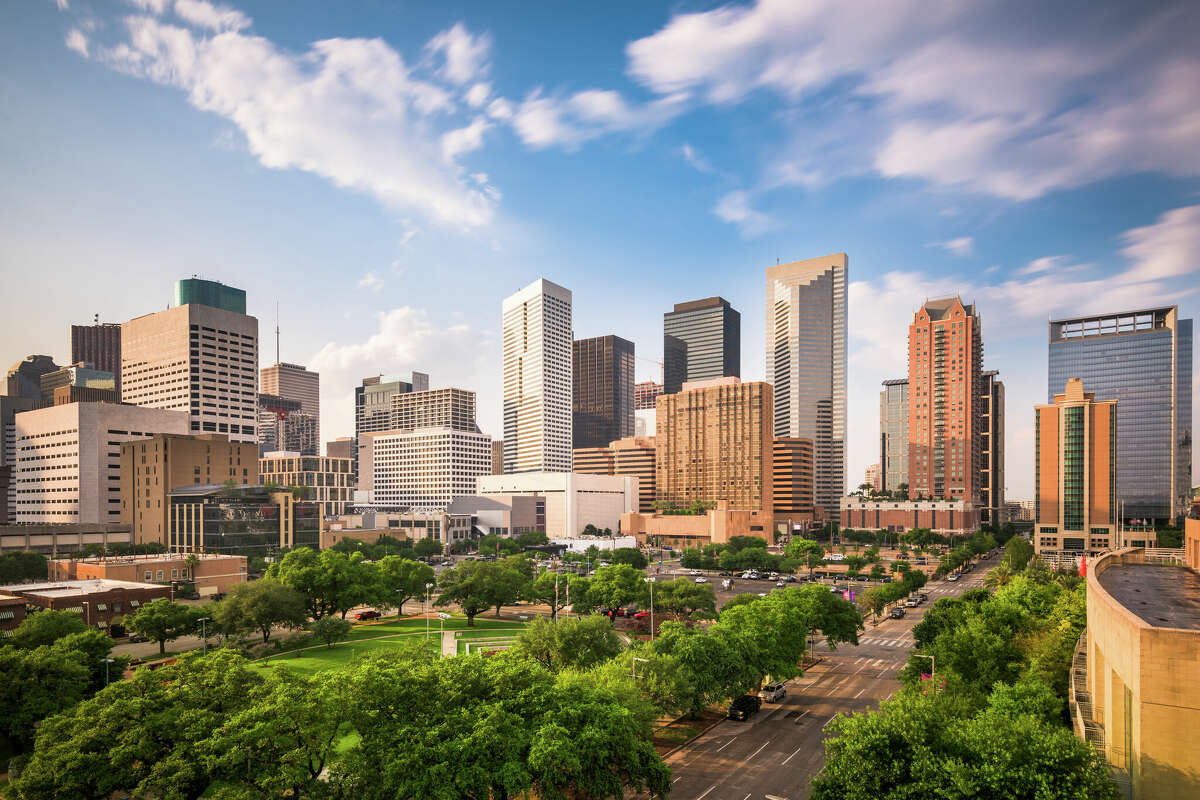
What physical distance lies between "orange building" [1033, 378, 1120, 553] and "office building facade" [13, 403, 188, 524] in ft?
792

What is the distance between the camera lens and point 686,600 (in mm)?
85000

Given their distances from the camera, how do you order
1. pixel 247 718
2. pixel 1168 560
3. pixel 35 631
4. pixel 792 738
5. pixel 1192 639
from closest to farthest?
pixel 1192 639 → pixel 247 718 → pixel 792 738 → pixel 35 631 → pixel 1168 560

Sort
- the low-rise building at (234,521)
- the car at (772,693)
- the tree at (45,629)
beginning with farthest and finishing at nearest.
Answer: the low-rise building at (234,521)
the car at (772,693)
the tree at (45,629)

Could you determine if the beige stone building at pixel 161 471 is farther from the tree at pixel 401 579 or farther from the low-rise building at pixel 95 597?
the tree at pixel 401 579

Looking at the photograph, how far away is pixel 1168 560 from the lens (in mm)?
64562

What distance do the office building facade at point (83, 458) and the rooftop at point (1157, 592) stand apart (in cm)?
21623

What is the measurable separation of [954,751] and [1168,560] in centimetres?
5346

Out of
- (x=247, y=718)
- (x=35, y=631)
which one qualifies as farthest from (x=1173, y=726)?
(x=35, y=631)

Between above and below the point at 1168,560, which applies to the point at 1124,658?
above

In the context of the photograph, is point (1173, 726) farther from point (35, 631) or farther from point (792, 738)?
point (35, 631)

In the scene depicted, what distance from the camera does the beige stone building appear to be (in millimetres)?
161125

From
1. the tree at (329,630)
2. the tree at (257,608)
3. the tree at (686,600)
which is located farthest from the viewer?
the tree at (686,600)

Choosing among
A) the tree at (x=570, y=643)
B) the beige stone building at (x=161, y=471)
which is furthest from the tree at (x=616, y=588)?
the beige stone building at (x=161, y=471)

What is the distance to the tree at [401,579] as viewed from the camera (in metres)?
93.8
